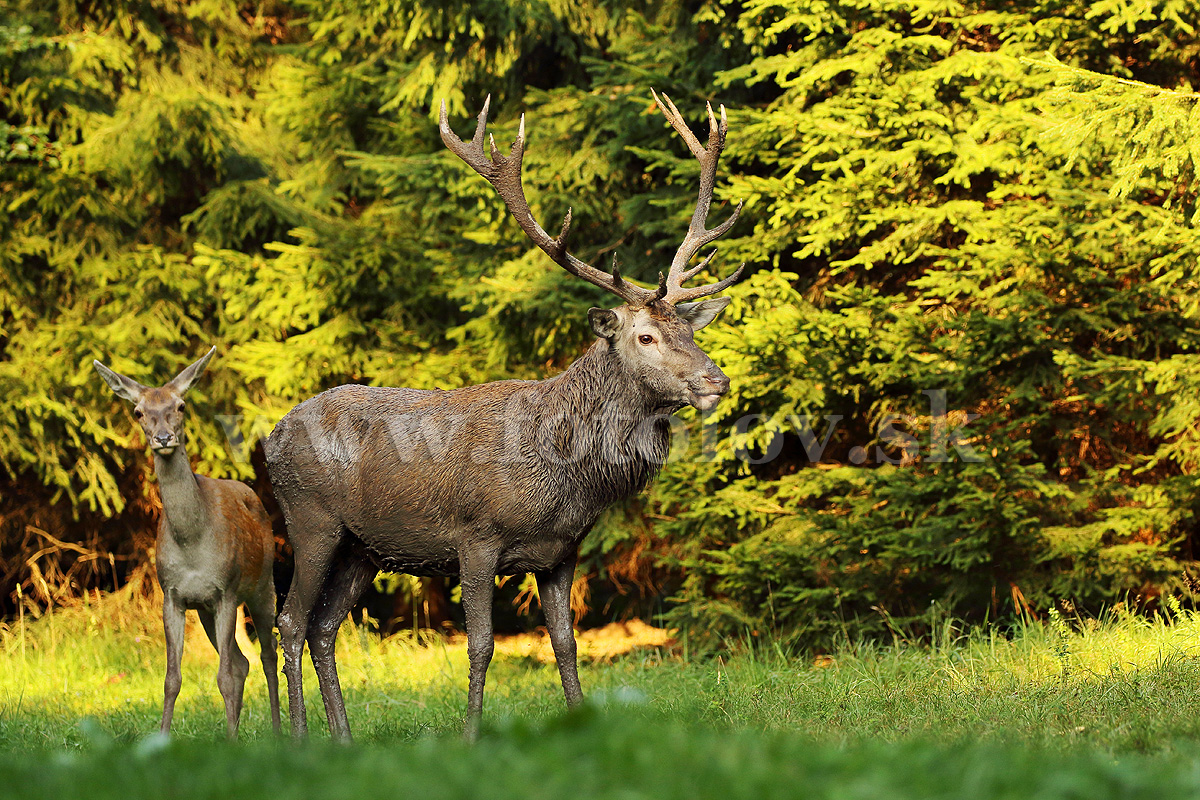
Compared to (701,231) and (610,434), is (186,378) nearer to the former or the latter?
(610,434)

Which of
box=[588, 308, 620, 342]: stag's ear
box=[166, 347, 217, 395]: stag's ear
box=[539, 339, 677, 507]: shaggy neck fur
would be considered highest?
box=[588, 308, 620, 342]: stag's ear

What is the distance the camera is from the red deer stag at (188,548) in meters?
6.38

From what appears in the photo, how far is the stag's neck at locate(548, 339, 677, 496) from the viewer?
18.1 feet

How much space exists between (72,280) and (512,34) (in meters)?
4.86

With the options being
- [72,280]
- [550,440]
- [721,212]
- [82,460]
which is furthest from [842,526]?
[72,280]

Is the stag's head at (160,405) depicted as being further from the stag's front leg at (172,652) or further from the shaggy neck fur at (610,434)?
the shaggy neck fur at (610,434)

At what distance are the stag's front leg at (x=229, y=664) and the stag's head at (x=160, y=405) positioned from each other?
958mm

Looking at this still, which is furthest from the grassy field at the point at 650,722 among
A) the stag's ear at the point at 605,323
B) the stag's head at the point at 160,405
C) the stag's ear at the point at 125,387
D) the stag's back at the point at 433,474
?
the stag's ear at the point at 125,387

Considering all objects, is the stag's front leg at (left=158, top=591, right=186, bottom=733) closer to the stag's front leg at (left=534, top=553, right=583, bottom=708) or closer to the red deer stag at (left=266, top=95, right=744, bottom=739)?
the red deer stag at (left=266, top=95, right=744, bottom=739)

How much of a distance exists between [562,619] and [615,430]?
0.97 meters

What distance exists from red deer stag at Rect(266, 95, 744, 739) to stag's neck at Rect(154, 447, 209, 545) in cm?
59

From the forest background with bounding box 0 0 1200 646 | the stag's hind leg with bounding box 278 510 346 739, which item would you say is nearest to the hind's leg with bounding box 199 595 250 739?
the stag's hind leg with bounding box 278 510 346 739

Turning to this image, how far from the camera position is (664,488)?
9.38m

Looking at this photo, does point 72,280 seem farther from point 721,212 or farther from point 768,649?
point 768,649
